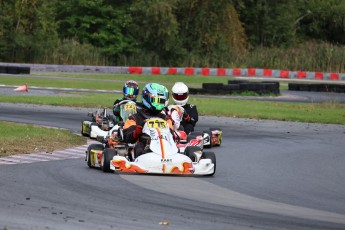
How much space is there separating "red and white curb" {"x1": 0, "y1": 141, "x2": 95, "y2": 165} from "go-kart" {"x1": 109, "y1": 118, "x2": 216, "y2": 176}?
5.06 feet

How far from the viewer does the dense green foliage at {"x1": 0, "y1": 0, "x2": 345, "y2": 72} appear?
1854 inches

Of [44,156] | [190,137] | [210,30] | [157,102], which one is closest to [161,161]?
[157,102]

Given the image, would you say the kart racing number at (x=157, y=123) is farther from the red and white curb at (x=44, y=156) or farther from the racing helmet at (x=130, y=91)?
the racing helmet at (x=130, y=91)

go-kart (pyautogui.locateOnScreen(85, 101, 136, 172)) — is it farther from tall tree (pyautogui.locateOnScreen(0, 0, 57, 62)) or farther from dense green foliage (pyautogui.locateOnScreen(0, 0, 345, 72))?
tall tree (pyautogui.locateOnScreen(0, 0, 57, 62))

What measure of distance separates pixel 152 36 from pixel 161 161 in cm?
4026

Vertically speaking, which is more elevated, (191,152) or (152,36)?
(152,36)

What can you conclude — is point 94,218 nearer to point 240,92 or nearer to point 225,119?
point 225,119

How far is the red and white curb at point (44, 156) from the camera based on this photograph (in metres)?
11.6

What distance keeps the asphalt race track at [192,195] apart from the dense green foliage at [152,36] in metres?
33.2

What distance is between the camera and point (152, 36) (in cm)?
5044

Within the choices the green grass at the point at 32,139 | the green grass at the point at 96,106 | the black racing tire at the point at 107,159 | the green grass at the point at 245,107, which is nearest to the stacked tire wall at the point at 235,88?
the green grass at the point at 96,106

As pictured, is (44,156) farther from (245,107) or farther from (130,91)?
(245,107)

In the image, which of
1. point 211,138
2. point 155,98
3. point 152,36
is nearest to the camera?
point 155,98

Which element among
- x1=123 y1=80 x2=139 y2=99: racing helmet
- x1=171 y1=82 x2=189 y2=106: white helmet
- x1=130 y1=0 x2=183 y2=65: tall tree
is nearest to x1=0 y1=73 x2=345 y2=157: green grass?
x1=123 y1=80 x2=139 y2=99: racing helmet
